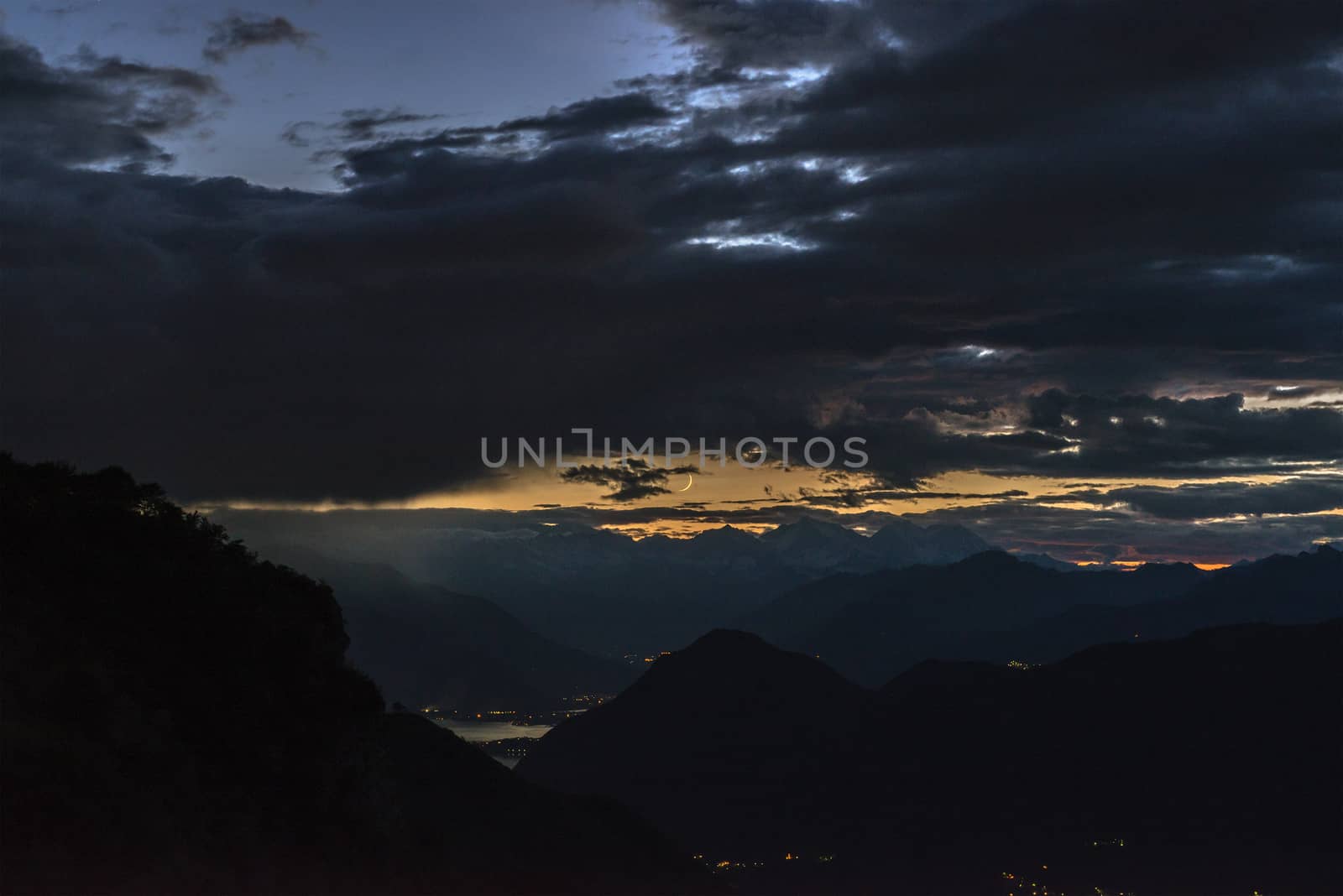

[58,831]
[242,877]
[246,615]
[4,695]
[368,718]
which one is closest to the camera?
[58,831]

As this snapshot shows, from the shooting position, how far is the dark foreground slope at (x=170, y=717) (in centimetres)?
6488

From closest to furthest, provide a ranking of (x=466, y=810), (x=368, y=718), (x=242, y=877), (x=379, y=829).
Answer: (x=242, y=877), (x=379, y=829), (x=368, y=718), (x=466, y=810)

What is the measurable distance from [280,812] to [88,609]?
22.6 m

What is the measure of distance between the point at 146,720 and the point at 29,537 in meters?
23.8

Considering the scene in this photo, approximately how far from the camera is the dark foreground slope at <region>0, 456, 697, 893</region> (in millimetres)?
64875

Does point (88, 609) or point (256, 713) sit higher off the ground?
point (88, 609)

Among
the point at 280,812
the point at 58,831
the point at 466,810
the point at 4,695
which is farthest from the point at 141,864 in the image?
the point at 466,810

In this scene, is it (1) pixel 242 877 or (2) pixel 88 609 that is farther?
(2) pixel 88 609

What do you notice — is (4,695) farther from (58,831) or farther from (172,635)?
(172,635)

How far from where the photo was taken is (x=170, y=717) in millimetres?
86500

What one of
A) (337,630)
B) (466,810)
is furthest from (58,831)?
(466,810)

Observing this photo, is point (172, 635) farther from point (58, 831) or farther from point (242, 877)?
point (58, 831)


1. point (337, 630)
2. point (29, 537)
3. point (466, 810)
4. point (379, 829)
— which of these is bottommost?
point (466, 810)

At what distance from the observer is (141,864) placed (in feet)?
217
